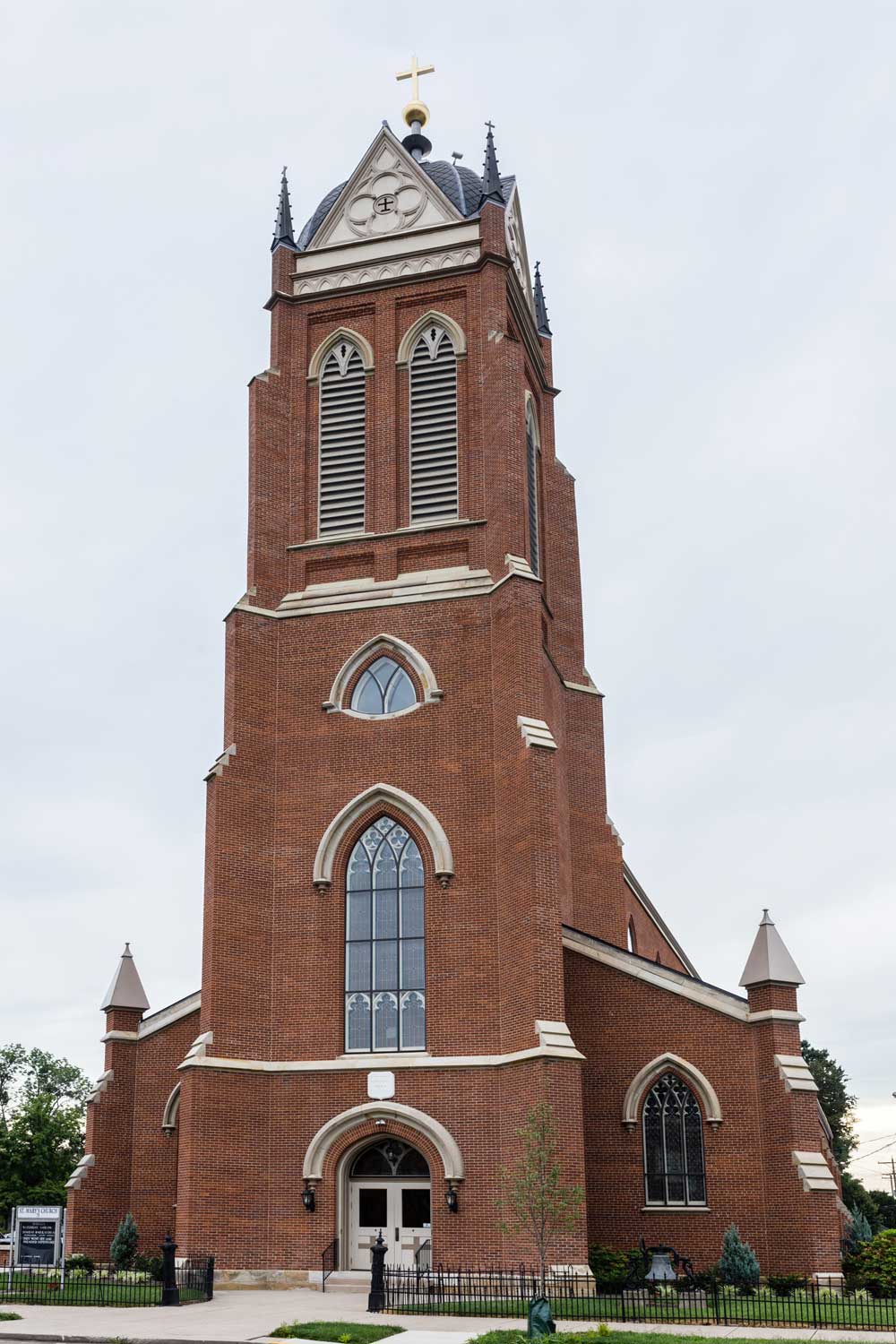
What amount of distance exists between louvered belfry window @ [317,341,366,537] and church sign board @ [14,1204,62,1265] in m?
15.3

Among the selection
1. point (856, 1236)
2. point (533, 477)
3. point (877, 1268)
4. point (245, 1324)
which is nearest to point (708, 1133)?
point (877, 1268)

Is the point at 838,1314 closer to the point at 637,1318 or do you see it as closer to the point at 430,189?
the point at 637,1318

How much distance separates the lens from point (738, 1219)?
26141 millimetres

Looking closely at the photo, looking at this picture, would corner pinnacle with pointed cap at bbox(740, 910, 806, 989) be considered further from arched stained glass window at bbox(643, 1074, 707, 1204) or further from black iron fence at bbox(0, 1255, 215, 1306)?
black iron fence at bbox(0, 1255, 215, 1306)

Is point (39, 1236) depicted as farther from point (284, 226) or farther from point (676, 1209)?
point (284, 226)

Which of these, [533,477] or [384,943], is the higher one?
[533,477]

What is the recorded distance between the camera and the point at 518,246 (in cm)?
3738

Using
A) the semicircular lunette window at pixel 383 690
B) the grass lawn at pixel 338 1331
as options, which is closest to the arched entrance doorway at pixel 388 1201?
the grass lawn at pixel 338 1331

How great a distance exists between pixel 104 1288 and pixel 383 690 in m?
12.7

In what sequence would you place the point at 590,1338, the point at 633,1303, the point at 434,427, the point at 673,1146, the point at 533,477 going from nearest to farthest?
the point at 590,1338 → the point at 633,1303 → the point at 673,1146 → the point at 434,427 → the point at 533,477

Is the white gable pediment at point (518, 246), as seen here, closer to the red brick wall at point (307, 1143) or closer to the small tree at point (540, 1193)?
the red brick wall at point (307, 1143)

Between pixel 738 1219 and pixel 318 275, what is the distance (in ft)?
75.4

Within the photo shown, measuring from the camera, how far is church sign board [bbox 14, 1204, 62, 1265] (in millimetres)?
25531

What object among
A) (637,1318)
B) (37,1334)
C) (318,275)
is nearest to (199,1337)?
(37,1334)
